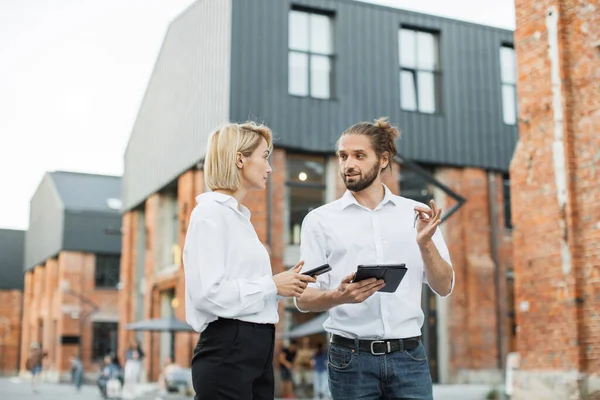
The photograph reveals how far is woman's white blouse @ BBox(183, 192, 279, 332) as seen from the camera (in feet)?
11.3

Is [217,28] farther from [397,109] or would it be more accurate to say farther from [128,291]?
[128,291]

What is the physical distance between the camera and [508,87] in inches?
1077

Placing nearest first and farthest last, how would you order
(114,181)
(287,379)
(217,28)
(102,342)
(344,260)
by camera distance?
(344,260), (287,379), (217,28), (102,342), (114,181)

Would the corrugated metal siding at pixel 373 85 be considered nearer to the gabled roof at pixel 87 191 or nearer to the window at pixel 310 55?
the window at pixel 310 55

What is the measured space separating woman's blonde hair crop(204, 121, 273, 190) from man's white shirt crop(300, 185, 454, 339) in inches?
24.3

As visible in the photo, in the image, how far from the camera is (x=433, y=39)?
2645cm

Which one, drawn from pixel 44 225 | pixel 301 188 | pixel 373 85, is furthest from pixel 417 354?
pixel 44 225

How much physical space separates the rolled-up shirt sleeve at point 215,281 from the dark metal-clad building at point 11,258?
60687 millimetres

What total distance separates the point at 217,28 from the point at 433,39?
23.0 ft

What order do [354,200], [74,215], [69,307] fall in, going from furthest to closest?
[74,215], [69,307], [354,200]

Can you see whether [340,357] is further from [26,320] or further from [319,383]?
[26,320]

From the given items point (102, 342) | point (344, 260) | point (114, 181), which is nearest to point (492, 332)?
point (344, 260)

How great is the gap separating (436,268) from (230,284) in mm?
1109

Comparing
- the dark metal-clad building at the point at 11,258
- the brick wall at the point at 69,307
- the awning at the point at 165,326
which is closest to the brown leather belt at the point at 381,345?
the awning at the point at 165,326
